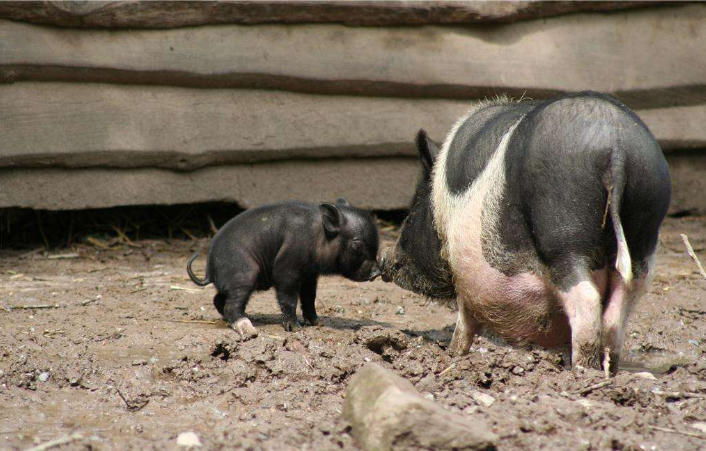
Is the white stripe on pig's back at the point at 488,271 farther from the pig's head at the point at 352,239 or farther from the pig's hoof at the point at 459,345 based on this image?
the pig's head at the point at 352,239

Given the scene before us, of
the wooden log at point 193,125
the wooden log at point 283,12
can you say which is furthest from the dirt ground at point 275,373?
the wooden log at point 283,12

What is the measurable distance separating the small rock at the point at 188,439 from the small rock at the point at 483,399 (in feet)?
3.45

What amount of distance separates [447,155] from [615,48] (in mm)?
3278

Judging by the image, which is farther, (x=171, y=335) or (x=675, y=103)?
(x=675, y=103)

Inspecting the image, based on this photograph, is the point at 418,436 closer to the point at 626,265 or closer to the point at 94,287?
the point at 626,265

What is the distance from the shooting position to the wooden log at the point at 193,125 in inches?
239

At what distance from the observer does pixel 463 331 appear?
4.44 metres

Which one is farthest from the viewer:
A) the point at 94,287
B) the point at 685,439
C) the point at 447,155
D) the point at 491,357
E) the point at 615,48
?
the point at 615,48

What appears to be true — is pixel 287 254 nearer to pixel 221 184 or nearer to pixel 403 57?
pixel 221 184

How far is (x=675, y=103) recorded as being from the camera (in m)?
7.45

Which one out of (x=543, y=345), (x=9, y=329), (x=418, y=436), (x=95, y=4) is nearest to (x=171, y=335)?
(x=9, y=329)

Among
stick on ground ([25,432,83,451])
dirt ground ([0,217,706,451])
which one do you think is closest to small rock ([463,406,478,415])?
dirt ground ([0,217,706,451])

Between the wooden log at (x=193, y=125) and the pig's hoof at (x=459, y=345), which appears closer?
the pig's hoof at (x=459, y=345)

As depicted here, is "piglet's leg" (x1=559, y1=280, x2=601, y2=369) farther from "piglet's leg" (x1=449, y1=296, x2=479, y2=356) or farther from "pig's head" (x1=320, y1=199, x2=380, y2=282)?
"pig's head" (x1=320, y1=199, x2=380, y2=282)
